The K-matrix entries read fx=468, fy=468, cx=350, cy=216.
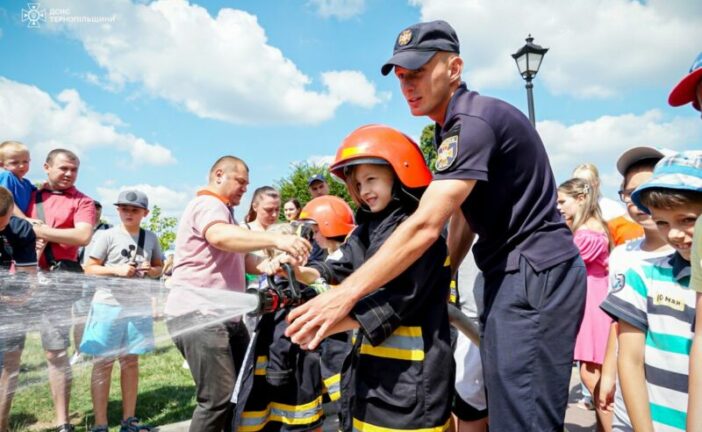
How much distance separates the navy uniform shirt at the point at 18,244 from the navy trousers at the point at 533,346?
4.04 m

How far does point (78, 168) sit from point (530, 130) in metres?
4.97

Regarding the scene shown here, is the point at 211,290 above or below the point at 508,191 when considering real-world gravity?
below

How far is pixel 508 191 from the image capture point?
215cm

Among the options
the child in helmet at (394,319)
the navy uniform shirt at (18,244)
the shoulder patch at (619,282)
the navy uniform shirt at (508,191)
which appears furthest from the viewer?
the navy uniform shirt at (18,244)

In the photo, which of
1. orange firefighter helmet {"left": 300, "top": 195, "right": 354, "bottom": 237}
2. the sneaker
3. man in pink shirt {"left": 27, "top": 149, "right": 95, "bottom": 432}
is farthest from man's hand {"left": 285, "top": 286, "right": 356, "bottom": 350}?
the sneaker

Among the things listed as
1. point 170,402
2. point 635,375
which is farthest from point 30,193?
point 635,375

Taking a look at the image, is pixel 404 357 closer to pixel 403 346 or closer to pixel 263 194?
pixel 403 346

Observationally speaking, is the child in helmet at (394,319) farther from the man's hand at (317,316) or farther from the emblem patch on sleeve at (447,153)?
the emblem patch on sleeve at (447,153)

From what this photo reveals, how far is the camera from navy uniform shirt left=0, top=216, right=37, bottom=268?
4.00 m

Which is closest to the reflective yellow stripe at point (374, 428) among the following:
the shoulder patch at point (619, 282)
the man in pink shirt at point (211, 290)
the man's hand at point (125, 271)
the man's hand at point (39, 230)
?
the shoulder patch at point (619, 282)

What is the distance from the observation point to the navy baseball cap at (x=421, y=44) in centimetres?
227

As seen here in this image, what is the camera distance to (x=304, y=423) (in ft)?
12.0

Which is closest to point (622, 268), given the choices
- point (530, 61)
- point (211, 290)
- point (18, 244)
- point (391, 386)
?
point (391, 386)

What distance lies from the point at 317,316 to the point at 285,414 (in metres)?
2.16
